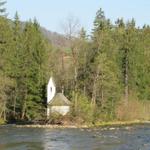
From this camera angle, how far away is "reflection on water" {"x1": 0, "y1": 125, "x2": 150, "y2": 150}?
1817 inches

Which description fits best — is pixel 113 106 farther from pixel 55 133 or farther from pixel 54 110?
pixel 55 133

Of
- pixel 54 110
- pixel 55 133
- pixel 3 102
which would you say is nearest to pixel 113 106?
pixel 54 110

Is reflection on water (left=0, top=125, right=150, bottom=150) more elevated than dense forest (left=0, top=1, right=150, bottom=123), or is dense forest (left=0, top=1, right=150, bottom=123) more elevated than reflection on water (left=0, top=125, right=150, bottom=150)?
dense forest (left=0, top=1, right=150, bottom=123)

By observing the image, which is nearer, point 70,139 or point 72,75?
point 70,139

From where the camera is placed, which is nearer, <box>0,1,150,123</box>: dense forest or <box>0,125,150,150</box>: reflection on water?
<box>0,125,150,150</box>: reflection on water

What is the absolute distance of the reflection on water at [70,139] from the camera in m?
46.2

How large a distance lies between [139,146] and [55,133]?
1481 cm

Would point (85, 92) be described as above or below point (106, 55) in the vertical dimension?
below

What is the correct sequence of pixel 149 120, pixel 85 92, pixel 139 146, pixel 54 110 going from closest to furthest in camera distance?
pixel 139 146, pixel 54 110, pixel 85 92, pixel 149 120

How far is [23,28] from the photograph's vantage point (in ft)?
277

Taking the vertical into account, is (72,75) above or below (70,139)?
above

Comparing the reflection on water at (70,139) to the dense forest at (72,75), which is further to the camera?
the dense forest at (72,75)

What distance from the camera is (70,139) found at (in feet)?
174

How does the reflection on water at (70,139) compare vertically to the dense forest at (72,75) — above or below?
below
